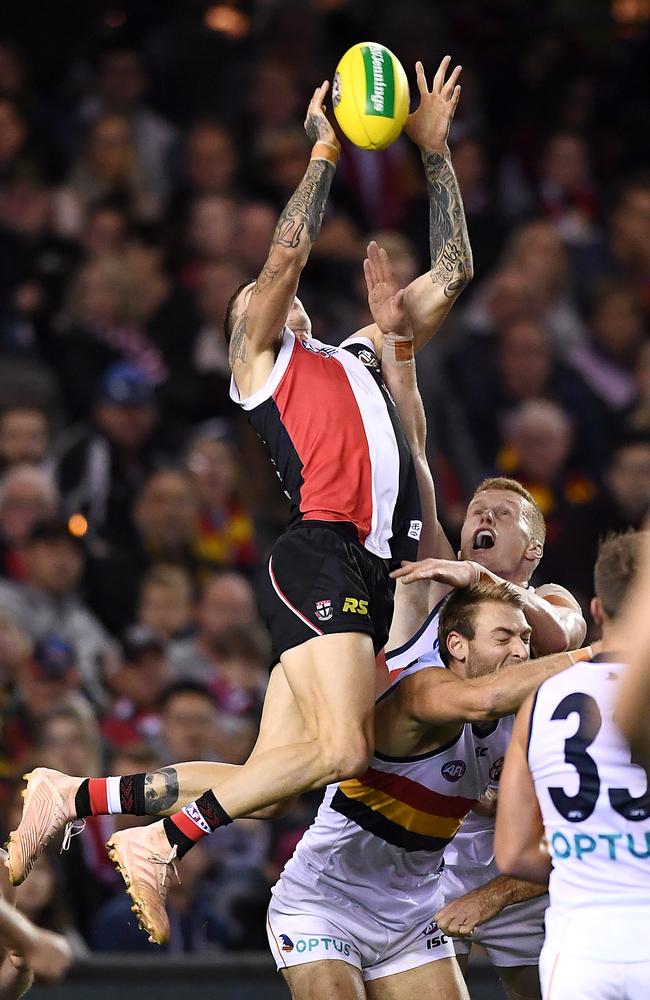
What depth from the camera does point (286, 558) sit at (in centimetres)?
555

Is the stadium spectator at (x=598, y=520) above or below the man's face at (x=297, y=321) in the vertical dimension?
below

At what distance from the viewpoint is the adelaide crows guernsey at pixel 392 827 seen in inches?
213

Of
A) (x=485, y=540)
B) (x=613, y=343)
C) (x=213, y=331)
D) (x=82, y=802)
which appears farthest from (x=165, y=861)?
(x=613, y=343)

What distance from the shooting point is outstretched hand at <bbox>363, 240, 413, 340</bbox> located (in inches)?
239

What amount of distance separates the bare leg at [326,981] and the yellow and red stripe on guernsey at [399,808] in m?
0.44

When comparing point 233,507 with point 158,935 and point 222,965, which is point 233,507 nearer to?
point 222,965

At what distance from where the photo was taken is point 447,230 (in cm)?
617

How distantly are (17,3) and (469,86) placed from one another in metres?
3.27

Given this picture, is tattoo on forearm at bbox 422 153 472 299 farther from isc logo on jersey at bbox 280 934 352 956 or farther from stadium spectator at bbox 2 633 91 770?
stadium spectator at bbox 2 633 91 770

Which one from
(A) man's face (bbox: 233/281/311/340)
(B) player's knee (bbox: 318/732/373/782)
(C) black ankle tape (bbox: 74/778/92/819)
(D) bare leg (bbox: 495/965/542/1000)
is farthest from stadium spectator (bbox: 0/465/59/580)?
(B) player's knee (bbox: 318/732/373/782)

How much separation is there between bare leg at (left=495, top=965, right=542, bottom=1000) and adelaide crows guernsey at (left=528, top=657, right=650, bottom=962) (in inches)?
69.1

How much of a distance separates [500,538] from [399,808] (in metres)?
1.04

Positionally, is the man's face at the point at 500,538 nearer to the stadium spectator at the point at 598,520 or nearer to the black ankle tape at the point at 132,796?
the black ankle tape at the point at 132,796

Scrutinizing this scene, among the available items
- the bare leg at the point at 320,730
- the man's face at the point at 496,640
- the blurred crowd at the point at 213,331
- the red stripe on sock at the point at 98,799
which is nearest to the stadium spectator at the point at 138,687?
the blurred crowd at the point at 213,331
